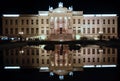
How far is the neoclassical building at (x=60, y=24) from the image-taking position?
2982 inches

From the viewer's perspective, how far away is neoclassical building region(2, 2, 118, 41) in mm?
75750

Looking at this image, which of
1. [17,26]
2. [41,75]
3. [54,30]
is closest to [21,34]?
[17,26]

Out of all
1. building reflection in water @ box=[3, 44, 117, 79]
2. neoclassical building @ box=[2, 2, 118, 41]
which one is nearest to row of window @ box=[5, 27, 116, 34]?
neoclassical building @ box=[2, 2, 118, 41]

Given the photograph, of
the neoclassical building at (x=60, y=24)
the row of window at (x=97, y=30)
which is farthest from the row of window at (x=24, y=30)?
the row of window at (x=97, y=30)

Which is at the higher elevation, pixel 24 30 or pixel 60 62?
pixel 60 62

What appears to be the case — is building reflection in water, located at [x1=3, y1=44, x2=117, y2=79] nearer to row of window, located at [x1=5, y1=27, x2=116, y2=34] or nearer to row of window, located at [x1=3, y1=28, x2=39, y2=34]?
row of window, located at [x1=5, y1=27, x2=116, y2=34]

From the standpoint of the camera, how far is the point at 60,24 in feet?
250

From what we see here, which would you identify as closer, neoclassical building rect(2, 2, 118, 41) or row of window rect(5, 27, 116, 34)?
neoclassical building rect(2, 2, 118, 41)

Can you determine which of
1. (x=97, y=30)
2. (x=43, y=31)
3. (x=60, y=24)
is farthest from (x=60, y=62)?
(x=97, y=30)

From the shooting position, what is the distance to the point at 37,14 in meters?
77.9

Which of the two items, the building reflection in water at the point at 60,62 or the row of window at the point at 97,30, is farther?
the row of window at the point at 97,30

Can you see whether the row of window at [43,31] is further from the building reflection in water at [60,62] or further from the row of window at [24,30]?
the building reflection in water at [60,62]

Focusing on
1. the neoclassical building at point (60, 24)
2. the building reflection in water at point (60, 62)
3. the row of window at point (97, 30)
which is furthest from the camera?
the row of window at point (97, 30)

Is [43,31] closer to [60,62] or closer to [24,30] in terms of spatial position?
[24,30]
